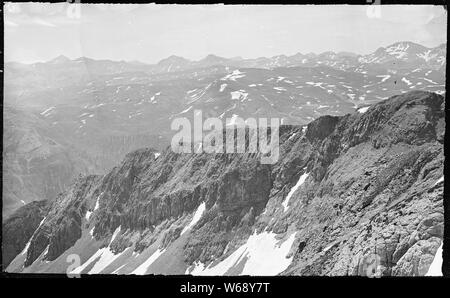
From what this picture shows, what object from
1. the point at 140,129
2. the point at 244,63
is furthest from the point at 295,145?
the point at 244,63

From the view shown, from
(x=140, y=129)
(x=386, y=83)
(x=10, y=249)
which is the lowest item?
(x=10, y=249)

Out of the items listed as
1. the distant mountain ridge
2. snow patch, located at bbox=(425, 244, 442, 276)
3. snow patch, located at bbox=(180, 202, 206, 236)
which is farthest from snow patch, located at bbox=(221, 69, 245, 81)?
snow patch, located at bbox=(180, 202, 206, 236)

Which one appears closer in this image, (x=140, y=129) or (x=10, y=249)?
(x=140, y=129)

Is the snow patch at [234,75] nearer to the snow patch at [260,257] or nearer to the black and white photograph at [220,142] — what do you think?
the black and white photograph at [220,142]

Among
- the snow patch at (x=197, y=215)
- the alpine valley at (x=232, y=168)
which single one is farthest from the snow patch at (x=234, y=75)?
the snow patch at (x=197, y=215)

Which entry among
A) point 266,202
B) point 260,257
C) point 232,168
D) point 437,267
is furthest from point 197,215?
point 437,267

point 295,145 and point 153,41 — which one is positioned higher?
point 153,41
